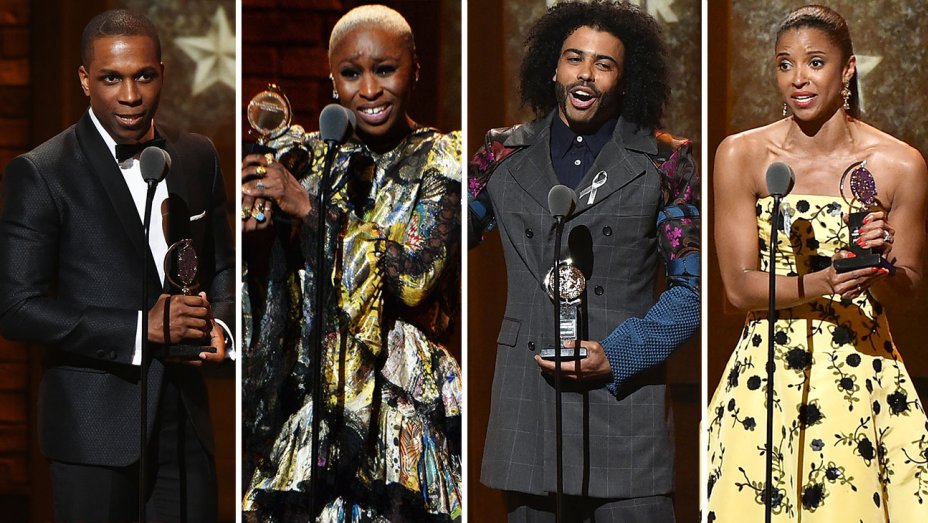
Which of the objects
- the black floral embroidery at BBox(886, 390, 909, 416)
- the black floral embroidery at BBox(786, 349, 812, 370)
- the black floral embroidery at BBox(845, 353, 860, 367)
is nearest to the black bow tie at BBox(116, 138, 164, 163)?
the black floral embroidery at BBox(786, 349, 812, 370)

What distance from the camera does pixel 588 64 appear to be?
179 inches

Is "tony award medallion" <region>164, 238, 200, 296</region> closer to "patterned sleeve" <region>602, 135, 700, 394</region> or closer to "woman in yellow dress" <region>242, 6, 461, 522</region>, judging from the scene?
"woman in yellow dress" <region>242, 6, 461, 522</region>

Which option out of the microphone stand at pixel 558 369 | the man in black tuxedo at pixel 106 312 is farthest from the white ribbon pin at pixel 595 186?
the man in black tuxedo at pixel 106 312

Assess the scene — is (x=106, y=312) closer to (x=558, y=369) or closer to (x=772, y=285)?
(x=558, y=369)

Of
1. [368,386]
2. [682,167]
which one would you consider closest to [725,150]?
[682,167]

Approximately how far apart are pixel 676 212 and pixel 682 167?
15 centimetres

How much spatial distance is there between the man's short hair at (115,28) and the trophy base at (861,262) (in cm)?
227

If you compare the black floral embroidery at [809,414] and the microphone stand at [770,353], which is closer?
the microphone stand at [770,353]

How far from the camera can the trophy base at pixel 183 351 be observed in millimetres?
4500

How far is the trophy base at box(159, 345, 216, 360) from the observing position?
14.8 feet

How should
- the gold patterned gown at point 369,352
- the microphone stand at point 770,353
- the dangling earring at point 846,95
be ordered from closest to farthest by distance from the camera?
1. the microphone stand at point 770,353
2. the dangling earring at point 846,95
3. the gold patterned gown at point 369,352

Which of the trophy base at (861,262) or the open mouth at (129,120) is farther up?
the open mouth at (129,120)

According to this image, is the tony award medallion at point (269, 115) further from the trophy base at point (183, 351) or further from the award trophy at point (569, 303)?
the award trophy at point (569, 303)

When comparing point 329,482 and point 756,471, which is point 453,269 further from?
point 756,471
